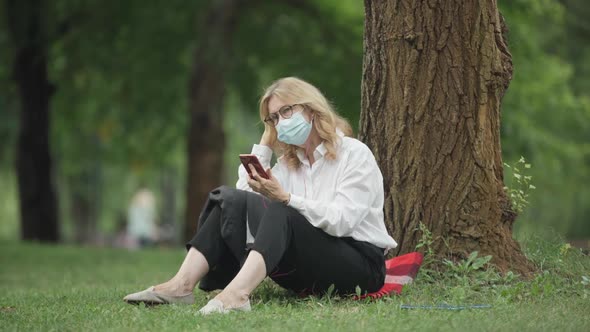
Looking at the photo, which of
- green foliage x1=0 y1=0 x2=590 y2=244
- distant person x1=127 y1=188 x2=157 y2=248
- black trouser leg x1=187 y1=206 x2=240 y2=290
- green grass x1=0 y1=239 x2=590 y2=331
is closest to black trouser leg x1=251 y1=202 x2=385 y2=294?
green grass x1=0 y1=239 x2=590 y2=331

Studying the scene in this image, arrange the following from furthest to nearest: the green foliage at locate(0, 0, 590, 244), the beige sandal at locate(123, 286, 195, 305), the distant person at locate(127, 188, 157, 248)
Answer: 1. the distant person at locate(127, 188, 157, 248)
2. the green foliage at locate(0, 0, 590, 244)
3. the beige sandal at locate(123, 286, 195, 305)

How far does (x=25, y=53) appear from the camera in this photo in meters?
17.9

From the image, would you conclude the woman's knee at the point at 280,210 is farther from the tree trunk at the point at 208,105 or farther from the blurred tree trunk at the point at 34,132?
the blurred tree trunk at the point at 34,132

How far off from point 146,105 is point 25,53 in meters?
3.04

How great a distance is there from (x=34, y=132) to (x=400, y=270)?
45.6 feet

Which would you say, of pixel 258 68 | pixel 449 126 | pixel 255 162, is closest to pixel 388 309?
pixel 255 162

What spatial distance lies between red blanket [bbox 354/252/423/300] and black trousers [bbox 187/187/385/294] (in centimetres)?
18

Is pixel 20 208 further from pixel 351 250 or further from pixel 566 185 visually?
pixel 351 250

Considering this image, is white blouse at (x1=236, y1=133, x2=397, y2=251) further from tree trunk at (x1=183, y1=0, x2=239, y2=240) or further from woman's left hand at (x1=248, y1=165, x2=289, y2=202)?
tree trunk at (x1=183, y1=0, x2=239, y2=240)

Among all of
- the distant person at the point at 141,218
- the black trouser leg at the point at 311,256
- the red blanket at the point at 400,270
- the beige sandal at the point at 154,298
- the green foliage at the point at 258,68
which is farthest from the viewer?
the distant person at the point at 141,218

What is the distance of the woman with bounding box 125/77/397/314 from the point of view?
18.0 feet

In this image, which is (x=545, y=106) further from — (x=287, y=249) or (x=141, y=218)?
(x=287, y=249)

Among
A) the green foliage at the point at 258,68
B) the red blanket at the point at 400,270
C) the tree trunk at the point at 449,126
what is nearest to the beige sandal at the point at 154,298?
the red blanket at the point at 400,270

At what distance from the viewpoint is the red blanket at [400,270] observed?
606 cm
